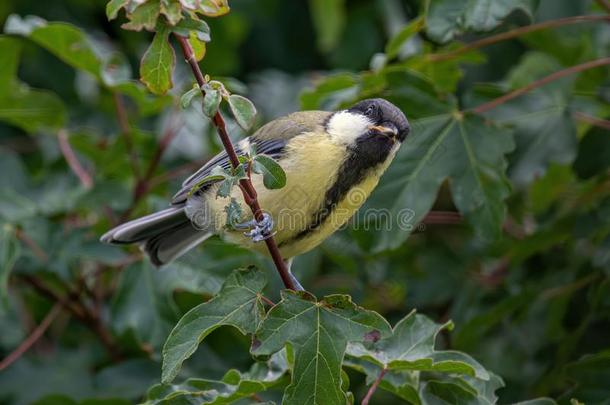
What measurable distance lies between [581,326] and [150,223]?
1391mm

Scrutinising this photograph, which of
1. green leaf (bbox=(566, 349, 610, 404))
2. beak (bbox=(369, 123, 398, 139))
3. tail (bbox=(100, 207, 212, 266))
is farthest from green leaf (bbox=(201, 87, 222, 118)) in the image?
green leaf (bbox=(566, 349, 610, 404))

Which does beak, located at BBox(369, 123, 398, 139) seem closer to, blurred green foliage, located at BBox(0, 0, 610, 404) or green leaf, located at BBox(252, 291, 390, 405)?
blurred green foliage, located at BBox(0, 0, 610, 404)

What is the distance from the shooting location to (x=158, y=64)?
1.77 meters

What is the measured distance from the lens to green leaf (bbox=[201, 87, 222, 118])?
1.63m

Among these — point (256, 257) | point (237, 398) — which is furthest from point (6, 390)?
point (237, 398)

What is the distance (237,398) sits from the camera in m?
1.92

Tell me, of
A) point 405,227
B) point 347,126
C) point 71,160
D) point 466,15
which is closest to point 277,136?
point 347,126

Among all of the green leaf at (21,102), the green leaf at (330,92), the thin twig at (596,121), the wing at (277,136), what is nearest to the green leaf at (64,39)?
the green leaf at (21,102)

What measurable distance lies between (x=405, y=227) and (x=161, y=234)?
0.82 m

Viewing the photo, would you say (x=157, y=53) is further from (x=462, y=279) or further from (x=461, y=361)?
(x=462, y=279)

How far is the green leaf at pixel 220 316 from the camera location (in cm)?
175

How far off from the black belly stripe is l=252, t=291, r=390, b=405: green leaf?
1.72 ft

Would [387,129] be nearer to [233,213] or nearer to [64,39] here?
[233,213]

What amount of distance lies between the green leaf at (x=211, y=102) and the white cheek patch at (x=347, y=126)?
788mm
